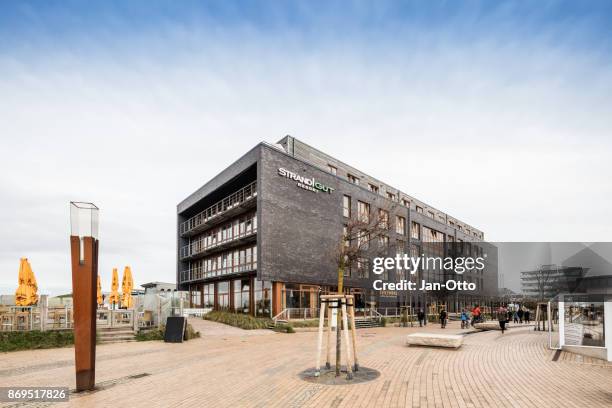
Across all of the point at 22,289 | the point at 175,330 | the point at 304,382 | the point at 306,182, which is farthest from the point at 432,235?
the point at 304,382

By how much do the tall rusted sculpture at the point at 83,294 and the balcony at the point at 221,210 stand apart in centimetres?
2115

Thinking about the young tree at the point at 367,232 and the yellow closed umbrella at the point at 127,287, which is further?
the young tree at the point at 367,232

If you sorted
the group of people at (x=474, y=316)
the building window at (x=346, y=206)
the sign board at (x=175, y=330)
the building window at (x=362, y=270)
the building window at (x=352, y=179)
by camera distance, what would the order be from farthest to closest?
the building window at (x=352, y=179) → the building window at (x=346, y=206) → the building window at (x=362, y=270) → the group of people at (x=474, y=316) → the sign board at (x=175, y=330)

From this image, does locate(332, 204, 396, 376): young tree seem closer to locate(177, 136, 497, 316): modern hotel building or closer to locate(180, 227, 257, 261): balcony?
locate(177, 136, 497, 316): modern hotel building

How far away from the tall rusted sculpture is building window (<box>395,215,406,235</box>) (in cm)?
3765

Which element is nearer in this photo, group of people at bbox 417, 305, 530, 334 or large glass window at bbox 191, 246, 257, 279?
group of people at bbox 417, 305, 530, 334

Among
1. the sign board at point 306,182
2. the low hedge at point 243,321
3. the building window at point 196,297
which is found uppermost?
the sign board at point 306,182

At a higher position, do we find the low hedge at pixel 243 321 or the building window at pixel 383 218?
the building window at pixel 383 218

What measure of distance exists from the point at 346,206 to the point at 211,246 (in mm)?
12614

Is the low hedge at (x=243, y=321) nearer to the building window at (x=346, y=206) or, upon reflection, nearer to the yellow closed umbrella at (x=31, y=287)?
the yellow closed umbrella at (x=31, y=287)

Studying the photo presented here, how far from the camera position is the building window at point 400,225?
4428 cm

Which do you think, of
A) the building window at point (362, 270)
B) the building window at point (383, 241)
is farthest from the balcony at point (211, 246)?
the building window at point (383, 241)

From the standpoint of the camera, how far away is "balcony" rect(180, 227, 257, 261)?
31.3 metres

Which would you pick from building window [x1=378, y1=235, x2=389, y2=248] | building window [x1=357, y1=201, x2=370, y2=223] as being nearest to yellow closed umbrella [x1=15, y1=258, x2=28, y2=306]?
building window [x1=357, y1=201, x2=370, y2=223]
